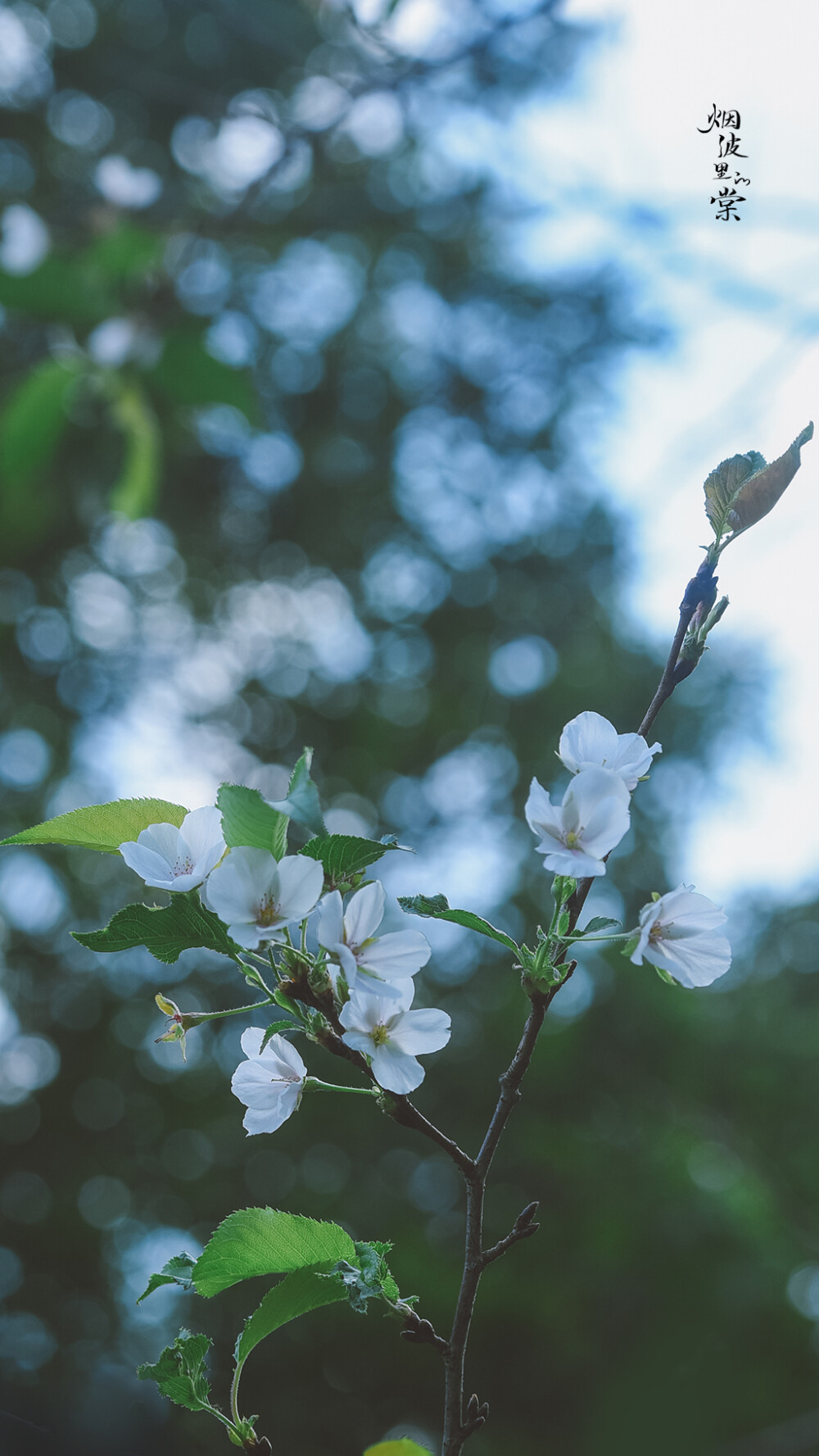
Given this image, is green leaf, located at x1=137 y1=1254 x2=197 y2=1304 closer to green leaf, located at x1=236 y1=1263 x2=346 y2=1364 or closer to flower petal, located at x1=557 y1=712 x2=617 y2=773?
green leaf, located at x1=236 y1=1263 x2=346 y2=1364

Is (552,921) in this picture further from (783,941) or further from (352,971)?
(783,941)

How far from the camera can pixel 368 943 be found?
372 millimetres

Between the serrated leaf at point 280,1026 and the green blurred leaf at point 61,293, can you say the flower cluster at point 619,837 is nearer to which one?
the serrated leaf at point 280,1026

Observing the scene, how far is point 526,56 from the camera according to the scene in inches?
94.6

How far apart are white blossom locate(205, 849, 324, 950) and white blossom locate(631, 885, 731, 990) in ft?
0.42

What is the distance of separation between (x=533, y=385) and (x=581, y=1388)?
4.08m

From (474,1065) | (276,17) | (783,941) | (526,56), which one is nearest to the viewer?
(276,17)

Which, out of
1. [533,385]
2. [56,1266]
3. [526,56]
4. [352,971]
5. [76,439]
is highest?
[526,56]

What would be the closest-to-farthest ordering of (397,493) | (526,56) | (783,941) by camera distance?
(526,56) → (397,493) → (783,941)

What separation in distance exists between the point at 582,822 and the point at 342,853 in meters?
0.09

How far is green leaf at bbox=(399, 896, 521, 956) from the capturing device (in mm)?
356

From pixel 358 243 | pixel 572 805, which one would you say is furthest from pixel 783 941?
pixel 572 805

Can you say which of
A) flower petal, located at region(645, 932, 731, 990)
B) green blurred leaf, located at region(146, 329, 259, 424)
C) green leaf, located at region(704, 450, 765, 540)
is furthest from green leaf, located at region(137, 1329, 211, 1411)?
green blurred leaf, located at region(146, 329, 259, 424)

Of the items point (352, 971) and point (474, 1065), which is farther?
point (474, 1065)
